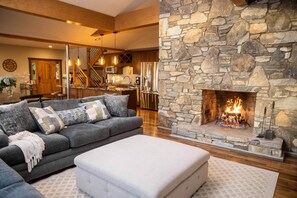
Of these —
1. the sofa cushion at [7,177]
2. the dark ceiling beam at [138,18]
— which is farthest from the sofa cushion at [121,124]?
the dark ceiling beam at [138,18]

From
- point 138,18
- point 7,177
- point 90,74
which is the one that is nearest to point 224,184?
point 7,177

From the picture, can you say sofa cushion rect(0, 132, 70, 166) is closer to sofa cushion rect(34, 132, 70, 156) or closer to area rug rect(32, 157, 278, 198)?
sofa cushion rect(34, 132, 70, 156)

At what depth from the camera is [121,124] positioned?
12.1 feet

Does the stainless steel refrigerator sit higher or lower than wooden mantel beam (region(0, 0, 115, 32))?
lower

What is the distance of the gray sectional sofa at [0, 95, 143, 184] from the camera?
233 cm

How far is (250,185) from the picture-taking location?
99.9 inches

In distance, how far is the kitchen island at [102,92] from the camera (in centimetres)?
616

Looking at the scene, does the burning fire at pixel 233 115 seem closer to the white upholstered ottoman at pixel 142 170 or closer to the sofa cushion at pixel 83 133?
the white upholstered ottoman at pixel 142 170

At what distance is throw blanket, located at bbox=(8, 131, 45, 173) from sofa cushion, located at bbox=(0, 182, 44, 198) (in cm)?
100

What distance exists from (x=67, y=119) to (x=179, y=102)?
8.53 ft

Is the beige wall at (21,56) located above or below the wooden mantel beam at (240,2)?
below

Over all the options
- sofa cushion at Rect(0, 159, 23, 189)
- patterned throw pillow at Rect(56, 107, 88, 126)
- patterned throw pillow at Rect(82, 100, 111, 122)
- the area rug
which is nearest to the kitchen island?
patterned throw pillow at Rect(82, 100, 111, 122)

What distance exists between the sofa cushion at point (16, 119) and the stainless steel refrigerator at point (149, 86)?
193 inches

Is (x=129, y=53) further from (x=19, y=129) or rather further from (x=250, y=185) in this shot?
(x=250, y=185)
